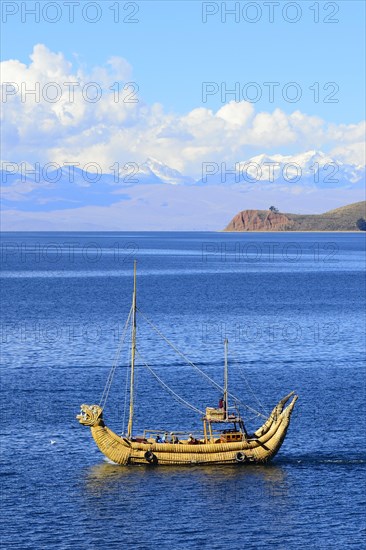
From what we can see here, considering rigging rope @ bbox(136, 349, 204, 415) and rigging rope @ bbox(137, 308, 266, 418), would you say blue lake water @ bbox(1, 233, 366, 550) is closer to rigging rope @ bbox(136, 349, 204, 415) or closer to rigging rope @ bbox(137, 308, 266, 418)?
rigging rope @ bbox(136, 349, 204, 415)

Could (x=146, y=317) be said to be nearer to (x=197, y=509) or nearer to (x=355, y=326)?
(x=355, y=326)

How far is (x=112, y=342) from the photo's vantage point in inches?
4857

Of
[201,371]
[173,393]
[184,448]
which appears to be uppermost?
[201,371]

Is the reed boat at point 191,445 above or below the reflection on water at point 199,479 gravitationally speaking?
above

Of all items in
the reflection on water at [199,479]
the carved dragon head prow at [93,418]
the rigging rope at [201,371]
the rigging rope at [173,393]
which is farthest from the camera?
the rigging rope at [173,393]

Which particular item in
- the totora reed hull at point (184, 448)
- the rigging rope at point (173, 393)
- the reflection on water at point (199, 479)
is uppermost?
the rigging rope at point (173, 393)

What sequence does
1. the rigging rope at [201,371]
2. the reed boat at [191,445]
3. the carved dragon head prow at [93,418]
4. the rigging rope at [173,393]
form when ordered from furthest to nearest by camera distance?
the rigging rope at [173,393] < the rigging rope at [201,371] < the carved dragon head prow at [93,418] < the reed boat at [191,445]

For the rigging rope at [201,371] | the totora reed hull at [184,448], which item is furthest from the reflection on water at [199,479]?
the rigging rope at [201,371]

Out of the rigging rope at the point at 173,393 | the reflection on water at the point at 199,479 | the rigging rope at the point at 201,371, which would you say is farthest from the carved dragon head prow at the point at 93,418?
the rigging rope at the point at 173,393

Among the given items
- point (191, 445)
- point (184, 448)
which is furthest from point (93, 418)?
point (191, 445)

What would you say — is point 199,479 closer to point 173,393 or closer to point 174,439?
point 174,439

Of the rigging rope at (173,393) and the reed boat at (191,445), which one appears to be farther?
the rigging rope at (173,393)

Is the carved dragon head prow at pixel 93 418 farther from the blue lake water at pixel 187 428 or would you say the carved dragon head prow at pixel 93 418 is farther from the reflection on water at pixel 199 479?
the reflection on water at pixel 199 479

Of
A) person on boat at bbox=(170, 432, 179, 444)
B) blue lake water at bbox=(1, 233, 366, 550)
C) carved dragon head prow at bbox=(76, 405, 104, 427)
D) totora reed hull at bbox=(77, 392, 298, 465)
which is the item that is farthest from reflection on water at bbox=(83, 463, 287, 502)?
carved dragon head prow at bbox=(76, 405, 104, 427)
